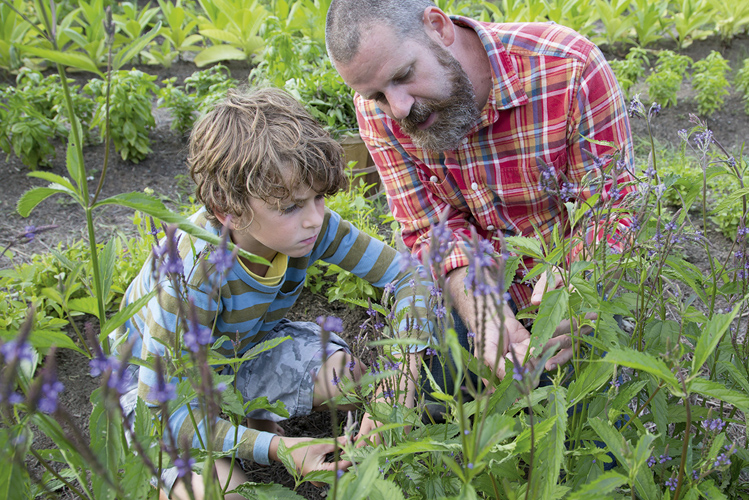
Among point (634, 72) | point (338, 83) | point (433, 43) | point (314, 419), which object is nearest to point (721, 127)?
point (634, 72)

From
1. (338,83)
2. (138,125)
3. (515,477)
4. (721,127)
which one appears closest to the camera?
(515,477)

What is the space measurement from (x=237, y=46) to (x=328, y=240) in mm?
5779

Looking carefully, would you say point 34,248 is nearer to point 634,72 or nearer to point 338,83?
point 338,83

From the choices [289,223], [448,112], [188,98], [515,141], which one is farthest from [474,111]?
[188,98]

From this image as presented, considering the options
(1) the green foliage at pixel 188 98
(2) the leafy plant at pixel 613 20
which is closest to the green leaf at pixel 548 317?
(1) the green foliage at pixel 188 98

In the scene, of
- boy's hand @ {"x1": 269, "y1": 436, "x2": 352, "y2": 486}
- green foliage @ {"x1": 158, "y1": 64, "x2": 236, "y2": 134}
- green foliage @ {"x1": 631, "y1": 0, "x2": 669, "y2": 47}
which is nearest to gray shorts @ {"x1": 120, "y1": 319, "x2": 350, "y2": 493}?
boy's hand @ {"x1": 269, "y1": 436, "x2": 352, "y2": 486}

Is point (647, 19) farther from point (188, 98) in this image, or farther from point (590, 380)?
point (590, 380)

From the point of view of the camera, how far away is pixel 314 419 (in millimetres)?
2797

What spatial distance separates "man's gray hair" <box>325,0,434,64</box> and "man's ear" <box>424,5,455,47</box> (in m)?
0.03

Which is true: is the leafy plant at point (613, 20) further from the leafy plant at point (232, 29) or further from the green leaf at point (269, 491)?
the green leaf at point (269, 491)

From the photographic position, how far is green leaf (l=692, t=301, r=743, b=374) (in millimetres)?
952

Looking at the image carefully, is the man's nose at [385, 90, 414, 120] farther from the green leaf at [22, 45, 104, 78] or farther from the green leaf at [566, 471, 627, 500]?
the green leaf at [566, 471, 627, 500]

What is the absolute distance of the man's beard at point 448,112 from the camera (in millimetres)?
2391

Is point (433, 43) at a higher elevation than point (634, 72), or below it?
higher
